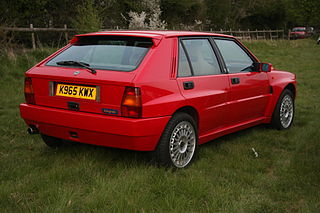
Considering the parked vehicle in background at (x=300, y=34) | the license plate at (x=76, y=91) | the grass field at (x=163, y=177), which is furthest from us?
the parked vehicle in background at (x=300, y=34)

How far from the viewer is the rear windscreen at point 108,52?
4451mm

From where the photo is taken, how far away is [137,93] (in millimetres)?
4156

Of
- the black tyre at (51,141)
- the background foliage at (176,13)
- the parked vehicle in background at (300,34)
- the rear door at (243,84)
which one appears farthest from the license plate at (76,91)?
the parked vehicle in background at (300,34)

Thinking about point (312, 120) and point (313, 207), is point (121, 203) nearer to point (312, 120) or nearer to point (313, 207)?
point (313, 207)

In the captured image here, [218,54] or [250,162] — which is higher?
[218,54]

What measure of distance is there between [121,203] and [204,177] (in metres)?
1.17

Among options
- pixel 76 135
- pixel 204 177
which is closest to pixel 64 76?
pixel 76 135

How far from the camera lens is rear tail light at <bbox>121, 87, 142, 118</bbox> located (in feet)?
13.6

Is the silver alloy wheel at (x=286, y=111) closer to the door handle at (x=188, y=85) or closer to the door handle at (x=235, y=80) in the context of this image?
the door handle at (x=235, y=80)

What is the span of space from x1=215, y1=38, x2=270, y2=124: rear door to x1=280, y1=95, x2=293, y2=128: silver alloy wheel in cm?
57

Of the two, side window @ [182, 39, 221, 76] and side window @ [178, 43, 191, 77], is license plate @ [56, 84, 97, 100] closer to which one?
side window @ [178, 43, 191, 77]

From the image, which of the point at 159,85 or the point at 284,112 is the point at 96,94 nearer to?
the point at 159,85

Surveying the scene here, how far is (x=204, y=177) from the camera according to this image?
4414 millimetres

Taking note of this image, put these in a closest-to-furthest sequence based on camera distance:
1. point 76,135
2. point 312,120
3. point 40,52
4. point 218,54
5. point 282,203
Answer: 1. point 282,203
2. point 76,135
3. point 218,54
4. point 312,120
5. point 40,52
